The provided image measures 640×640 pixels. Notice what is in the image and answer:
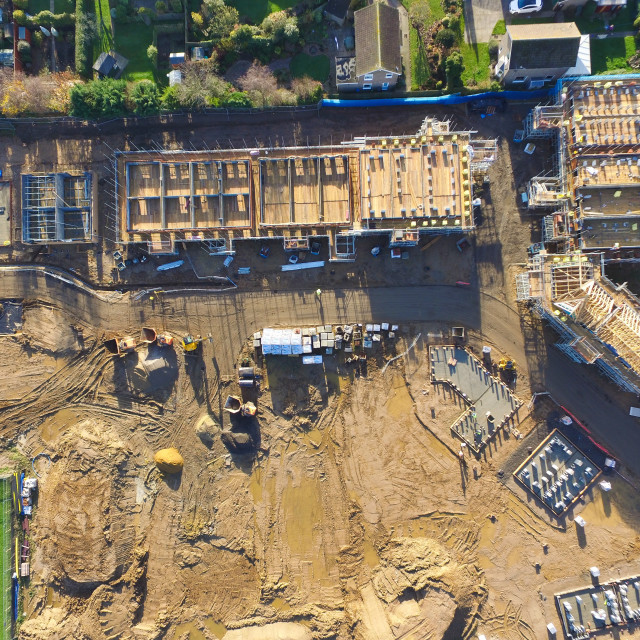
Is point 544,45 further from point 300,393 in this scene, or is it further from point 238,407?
point 238,407

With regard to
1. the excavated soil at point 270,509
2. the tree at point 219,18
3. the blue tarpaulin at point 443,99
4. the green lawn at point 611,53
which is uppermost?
the tree at point 219,18

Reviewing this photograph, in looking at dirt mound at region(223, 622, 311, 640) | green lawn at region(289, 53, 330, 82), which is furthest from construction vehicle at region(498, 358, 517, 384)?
green lawn at region(289, 53, 330, 82)

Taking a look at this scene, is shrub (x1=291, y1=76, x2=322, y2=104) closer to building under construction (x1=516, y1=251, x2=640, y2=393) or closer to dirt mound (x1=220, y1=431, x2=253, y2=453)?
building under construction (x1=516, y1=251, x2=640, y2=393)

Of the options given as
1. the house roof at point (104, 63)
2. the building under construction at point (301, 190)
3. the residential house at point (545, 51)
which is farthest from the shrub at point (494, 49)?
the house roof at point (104, 63)

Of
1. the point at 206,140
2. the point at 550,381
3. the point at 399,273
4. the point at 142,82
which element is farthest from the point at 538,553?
the point at 142,82

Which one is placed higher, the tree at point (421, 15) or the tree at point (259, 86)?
the tree at point (421, 15)

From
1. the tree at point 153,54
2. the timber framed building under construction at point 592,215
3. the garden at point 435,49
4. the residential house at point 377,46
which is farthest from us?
the garden at point 435,49

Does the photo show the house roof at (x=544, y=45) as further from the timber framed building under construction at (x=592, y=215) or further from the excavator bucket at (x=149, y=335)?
the excavator bucket at (x=149, y=335)
